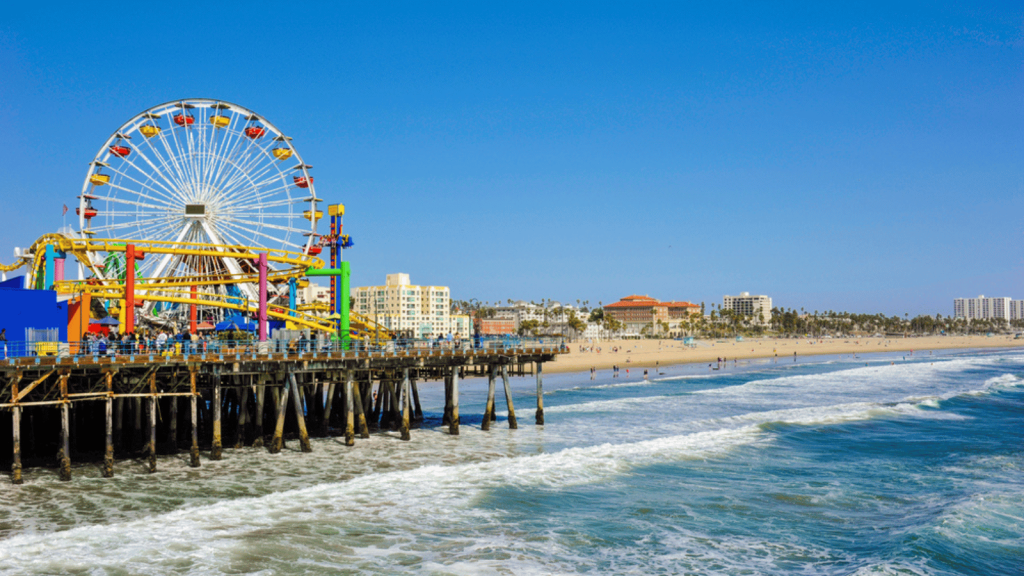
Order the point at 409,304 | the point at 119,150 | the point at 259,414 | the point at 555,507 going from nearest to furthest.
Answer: the point at 555,507
the point at 259,414
the point at 119,150
the point at 409,304

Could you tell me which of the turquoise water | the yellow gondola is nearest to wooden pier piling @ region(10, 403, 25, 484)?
the turquoise water

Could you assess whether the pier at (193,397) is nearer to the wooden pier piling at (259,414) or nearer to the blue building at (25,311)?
the wooden pier piling at (259,414)

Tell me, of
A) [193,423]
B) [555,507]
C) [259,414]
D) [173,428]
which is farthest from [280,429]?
[555,507]

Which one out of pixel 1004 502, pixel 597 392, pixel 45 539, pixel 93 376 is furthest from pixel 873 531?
pixel 597 392

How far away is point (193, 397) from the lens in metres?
23.3

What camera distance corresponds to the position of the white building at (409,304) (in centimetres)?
18500

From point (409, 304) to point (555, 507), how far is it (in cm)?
16869

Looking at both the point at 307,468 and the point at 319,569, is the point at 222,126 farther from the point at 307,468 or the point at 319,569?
the point at 319,569

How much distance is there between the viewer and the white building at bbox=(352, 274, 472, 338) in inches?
7283

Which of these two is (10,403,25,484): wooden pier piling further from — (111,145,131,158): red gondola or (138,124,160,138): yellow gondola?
(138,124,160,138): yellow gondola

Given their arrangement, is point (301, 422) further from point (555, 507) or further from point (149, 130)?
point (149, 130)

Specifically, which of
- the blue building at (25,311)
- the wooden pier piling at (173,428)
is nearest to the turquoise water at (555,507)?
the wooden pier piling at (173,428)

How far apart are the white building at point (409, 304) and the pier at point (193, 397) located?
5854 inches

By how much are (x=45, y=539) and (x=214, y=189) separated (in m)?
28.9
